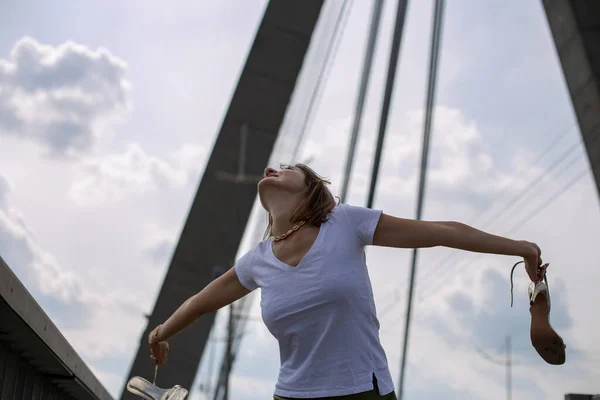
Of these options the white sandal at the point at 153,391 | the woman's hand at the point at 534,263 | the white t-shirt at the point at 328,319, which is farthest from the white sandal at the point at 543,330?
the white sandal at the point at 153,391

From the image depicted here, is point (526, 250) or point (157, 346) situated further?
point (157, 346)

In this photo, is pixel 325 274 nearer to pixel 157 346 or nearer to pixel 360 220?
pixel 360 220

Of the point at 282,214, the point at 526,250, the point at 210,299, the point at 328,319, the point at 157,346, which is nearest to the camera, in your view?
the point at 328,319

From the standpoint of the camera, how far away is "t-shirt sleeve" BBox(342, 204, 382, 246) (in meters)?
2.00

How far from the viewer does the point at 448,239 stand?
6.53 feet

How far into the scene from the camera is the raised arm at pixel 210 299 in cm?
224

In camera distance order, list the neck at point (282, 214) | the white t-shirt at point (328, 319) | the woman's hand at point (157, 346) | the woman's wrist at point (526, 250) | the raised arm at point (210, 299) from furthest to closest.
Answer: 1. the woman's hand at point (157, 346)
2. the raised arm at point (210, 299)
3. the neck at point (282, 214)
4. the woman's wrist at point (526, 250)
5. the white t-shirt at point (328, 319)

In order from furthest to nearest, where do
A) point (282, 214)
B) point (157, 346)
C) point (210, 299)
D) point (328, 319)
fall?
1. point (157, 346)
2. point (210, 299)
3. point (282, 214)
4. point (328, 319)

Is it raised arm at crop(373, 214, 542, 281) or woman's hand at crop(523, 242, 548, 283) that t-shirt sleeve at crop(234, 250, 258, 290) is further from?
woman's hand at crop(523, 242, 548, 283)

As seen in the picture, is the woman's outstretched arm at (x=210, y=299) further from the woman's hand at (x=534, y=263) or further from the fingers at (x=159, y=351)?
the woman's hand at (x=534, y=263)

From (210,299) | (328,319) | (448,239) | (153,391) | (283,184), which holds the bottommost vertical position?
(153,391)

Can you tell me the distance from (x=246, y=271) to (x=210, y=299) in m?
0.18

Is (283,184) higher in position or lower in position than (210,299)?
higher

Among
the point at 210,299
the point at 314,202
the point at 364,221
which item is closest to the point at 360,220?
the point at 364,221
